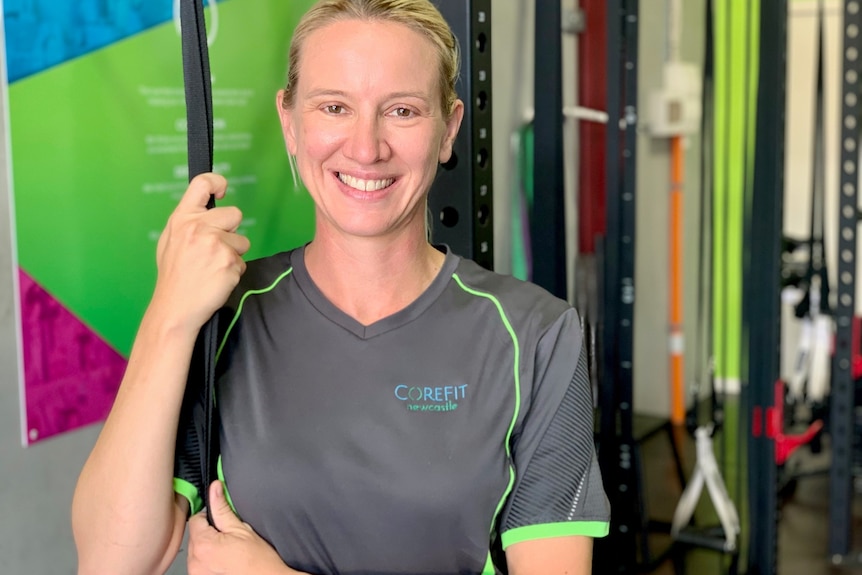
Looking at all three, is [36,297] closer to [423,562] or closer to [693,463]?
[423,562]

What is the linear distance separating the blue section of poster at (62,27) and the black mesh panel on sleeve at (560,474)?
1043 mm

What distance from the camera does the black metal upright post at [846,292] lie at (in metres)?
2.82

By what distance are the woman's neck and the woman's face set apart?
3cm

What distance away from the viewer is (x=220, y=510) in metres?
1.06

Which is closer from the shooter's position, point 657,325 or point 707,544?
point 707,544

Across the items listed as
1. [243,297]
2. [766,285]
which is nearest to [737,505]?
[766,285]

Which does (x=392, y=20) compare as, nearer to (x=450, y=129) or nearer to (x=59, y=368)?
(x=450, y=129)

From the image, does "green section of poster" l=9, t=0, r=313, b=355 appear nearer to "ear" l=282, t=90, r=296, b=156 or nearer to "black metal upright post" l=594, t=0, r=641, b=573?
"ear" l=282, t=90, r=296, b=156

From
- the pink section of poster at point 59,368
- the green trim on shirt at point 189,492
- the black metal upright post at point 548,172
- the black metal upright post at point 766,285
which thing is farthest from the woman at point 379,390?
the black metal upright post at point 766,285

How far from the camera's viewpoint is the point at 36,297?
5.21 feet

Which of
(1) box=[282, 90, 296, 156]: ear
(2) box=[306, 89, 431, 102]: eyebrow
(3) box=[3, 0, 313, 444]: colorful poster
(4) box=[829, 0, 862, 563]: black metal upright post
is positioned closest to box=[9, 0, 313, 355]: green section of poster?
(3) box=[3, 0, 313, 444]: colorful poster

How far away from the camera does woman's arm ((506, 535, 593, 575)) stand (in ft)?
3.54

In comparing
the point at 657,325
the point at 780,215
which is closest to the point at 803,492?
the point at 657,325

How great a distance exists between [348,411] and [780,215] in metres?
1.84
